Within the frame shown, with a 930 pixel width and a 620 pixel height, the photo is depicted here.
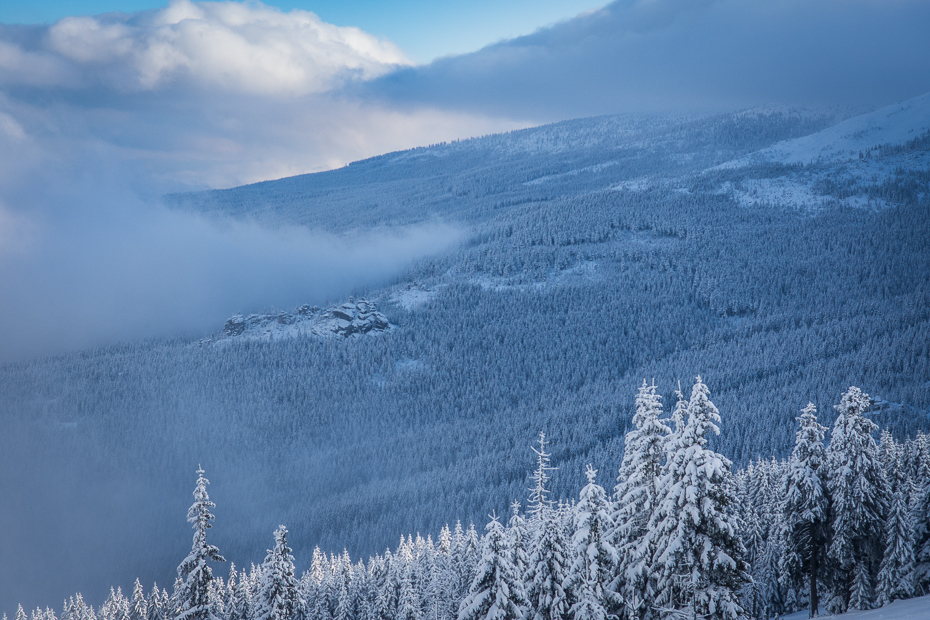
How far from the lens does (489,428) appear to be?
182750 millimetres

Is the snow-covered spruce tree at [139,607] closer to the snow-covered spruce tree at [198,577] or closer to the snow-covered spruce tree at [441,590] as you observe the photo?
the snow-covered spruce tree at [441,590]

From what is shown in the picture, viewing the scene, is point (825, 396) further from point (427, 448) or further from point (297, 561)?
point (297, 561)

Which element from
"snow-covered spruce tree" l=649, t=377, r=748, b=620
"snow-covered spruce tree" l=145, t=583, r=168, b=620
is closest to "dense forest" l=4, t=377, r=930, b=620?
"snow-covered spruce tree" l=649, t=377, r=748, b=620

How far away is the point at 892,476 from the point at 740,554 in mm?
29774

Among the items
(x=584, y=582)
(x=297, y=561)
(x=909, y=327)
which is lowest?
(x=297, y=561)

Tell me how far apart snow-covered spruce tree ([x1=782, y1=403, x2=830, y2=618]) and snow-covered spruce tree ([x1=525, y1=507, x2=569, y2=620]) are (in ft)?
56.7

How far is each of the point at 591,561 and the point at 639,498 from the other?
3089 millimetres

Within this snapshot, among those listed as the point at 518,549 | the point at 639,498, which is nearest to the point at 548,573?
the point at 518,549

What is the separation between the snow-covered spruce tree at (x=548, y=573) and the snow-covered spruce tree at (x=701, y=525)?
4341 millimetres

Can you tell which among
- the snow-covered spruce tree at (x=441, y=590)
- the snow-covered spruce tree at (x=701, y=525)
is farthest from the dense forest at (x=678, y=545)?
the snow-covered spruce tree at (x=441, y=590)

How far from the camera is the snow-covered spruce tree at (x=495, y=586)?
25516 millimetres

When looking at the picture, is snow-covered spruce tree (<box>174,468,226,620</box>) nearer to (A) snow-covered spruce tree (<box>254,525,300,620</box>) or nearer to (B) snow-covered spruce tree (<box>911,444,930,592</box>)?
(A) snow-covered spruce tree (<box>254,525,300,620</box>)

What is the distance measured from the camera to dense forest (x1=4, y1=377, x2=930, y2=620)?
2227 centimetres

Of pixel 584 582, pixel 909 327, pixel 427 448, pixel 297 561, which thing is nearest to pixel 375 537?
pixel 297 561
